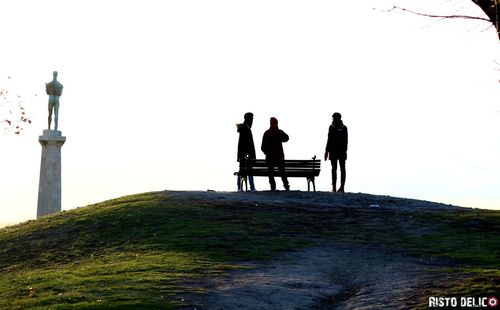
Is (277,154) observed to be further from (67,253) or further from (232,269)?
(232,269)

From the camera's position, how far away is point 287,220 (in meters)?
25.0

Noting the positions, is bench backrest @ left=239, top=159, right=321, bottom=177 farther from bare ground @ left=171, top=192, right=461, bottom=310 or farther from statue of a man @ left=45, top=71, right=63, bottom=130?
statue of a man @ left=45, top=71, right=63, bottom=130

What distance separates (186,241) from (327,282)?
524cm

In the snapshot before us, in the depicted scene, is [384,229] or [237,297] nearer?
[237,297]

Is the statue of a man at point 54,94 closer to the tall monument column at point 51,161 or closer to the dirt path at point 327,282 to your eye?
the tall monument column at point 51,161

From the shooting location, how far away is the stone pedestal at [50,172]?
42.1m

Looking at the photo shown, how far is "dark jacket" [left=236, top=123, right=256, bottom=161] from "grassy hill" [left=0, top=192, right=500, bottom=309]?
7.00 ft

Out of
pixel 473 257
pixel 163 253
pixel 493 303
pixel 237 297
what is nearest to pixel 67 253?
pixel 163 253

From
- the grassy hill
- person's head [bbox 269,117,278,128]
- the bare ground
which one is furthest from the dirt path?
person's head [bbox 269,117,278,128]

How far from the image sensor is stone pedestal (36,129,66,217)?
138 ft

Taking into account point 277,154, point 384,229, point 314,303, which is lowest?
point 314,303

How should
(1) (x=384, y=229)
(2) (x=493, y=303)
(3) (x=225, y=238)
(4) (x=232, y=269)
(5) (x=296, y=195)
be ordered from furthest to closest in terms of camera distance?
(5) (x=296, y=195) < (1) (x=384, y=229) < (3) (x=225, y=238) < (4) (x=232, y=269) < (2) (x=493, y=303)

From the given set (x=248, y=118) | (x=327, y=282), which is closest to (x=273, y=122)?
(x=248, y=118)

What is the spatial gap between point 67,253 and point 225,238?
13.4 ft
